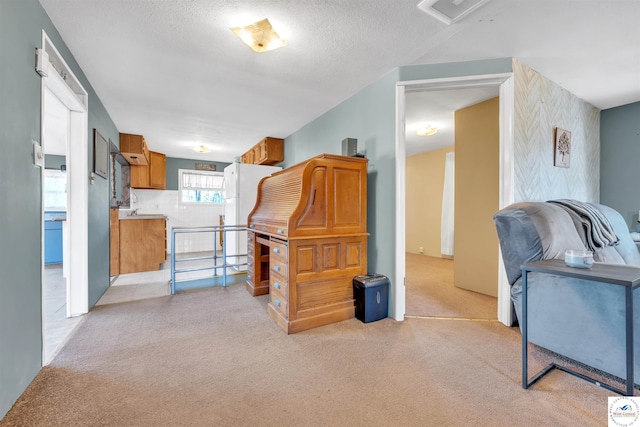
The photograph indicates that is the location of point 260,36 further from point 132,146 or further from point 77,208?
point 132,146

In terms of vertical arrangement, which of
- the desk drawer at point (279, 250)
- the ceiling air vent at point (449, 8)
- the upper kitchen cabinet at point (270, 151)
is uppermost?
the ceiling air vent at point (449, 8)

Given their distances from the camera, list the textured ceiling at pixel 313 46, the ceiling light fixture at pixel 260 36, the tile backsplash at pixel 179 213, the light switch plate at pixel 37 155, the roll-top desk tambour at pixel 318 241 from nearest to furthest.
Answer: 1. the light switch plate at pixel 37 155
2. the textured ceiling at pixel 313 46
3. the ceiling light fixture at pixel 260 36
4. the roll-top desk tambour at pixel 318 241
5. the tile backsplash at pixel 179 213

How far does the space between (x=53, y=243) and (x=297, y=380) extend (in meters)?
5.93

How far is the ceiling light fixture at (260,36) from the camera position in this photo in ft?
6.16

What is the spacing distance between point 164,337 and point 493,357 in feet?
8.34

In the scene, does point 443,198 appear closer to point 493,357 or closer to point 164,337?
point 493,357

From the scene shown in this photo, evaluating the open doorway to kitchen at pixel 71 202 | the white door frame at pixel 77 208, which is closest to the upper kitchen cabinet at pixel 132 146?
the open doorway to kitchen at pixel 71 202

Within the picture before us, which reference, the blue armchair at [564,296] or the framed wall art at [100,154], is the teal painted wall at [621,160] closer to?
the blue armchair at [564,296]

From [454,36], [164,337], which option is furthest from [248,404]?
[454,36]

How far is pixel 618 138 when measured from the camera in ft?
11.1

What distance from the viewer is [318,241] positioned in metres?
2.38

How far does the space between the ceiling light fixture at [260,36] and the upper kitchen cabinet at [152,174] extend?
4.93 meters

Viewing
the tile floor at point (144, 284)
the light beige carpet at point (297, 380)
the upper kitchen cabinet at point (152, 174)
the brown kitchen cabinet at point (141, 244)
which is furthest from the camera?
the upper kitchen cabinet at point (152, 174)

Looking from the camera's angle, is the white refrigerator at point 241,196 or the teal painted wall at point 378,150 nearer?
the teal painted wall at point 378,150
